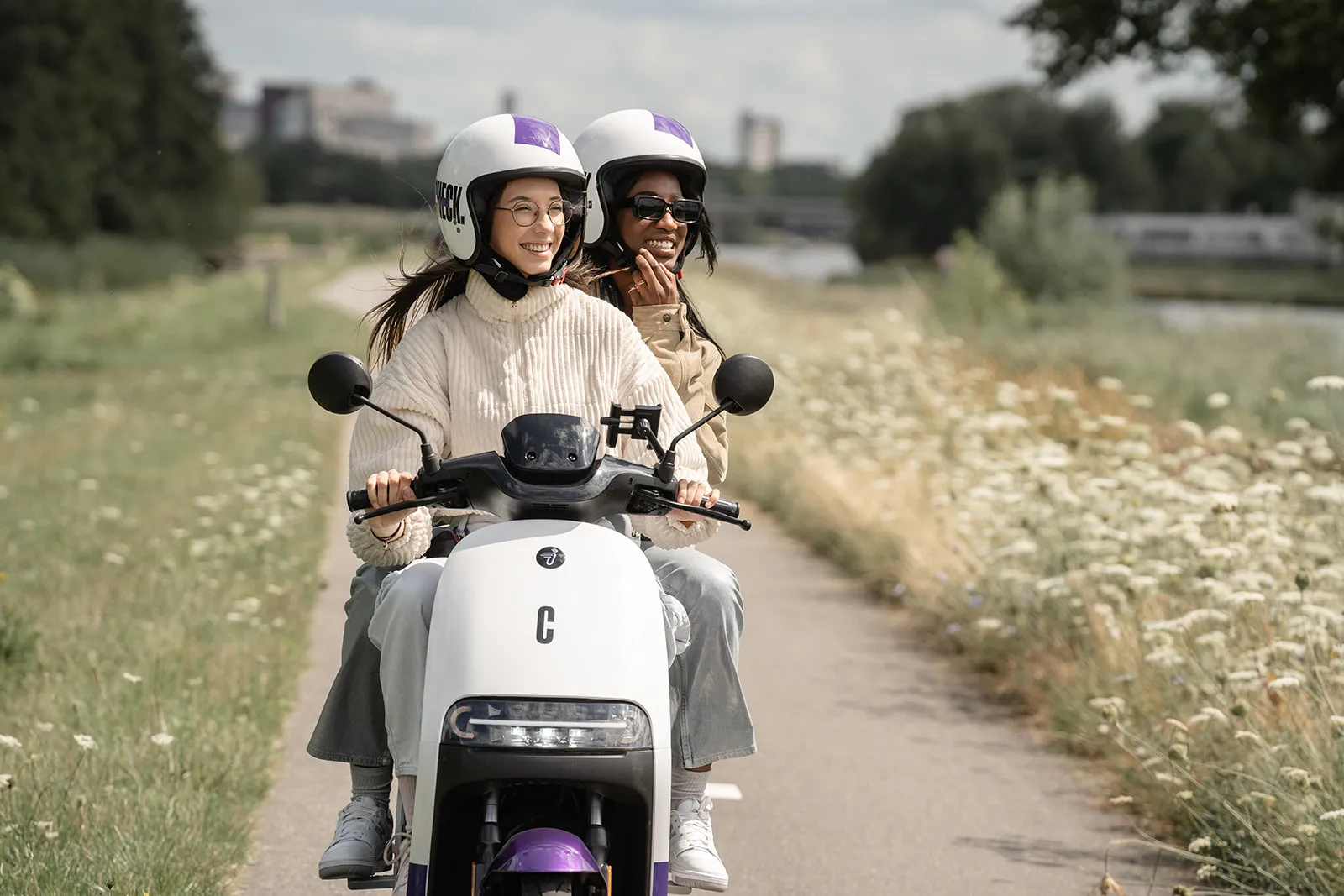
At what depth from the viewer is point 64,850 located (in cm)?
453

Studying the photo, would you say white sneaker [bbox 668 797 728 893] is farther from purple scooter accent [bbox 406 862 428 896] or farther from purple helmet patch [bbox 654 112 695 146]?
purple helmet patch [bbox 654 112 695 146]

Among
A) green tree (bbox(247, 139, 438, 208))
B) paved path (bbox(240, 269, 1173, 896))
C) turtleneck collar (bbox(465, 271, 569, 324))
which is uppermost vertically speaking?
green tree (bbox(247, 139, 438, 208))

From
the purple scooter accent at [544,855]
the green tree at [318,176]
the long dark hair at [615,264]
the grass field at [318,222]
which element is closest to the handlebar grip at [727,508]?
the purple scooter accent at [544,855]

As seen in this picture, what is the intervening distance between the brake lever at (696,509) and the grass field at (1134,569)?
1.65 meters

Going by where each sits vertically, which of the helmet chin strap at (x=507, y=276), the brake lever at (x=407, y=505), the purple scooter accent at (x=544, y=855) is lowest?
the purple scooter accent at (x=544, y=855)

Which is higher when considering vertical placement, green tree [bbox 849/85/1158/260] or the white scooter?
green tree [bbox 849/85/1158/260]

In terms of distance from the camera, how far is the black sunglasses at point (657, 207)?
515 centimetres

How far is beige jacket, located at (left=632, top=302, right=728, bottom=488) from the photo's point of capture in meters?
4.97

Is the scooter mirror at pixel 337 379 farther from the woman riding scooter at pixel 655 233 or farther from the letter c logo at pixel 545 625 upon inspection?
the woman riding scooter at pixel 655 233

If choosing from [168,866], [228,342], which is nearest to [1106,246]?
[228,342]

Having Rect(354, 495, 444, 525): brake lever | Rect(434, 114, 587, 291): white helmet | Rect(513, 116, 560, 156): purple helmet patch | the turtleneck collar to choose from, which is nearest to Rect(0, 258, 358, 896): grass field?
Rect(354, 495, 444, 525): brake lever

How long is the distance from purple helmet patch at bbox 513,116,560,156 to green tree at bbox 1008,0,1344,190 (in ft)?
50.9

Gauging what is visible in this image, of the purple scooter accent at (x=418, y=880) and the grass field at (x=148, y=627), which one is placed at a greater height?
the purple scooter accent at (x=418, y=880)

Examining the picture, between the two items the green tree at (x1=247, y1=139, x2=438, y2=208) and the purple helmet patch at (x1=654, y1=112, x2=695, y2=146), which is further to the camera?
the green tree at (x1=247, y1=139, x2=438, y2=208)
